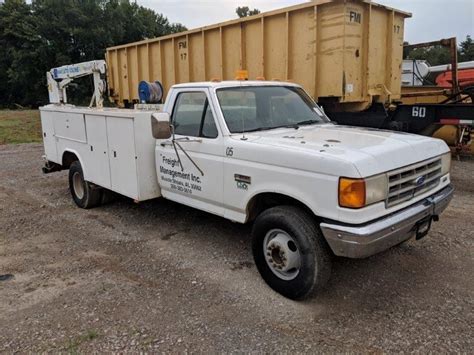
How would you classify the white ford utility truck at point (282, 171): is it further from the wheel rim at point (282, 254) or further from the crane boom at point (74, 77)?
the crane boom at point (74, 77)

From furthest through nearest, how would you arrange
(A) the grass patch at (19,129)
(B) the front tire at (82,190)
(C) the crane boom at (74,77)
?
(A) the grass patch at (19,129), (C) the crane boom at (74,77), (B) the front tire at (82,190)

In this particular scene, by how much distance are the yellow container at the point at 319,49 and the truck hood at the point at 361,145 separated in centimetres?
343

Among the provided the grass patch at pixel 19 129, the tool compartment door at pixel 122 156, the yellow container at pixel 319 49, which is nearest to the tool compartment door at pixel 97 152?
the tool compartment door at pixel 122 156

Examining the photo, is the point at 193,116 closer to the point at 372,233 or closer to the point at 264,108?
the point at 264,108

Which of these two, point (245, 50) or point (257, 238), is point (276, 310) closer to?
point (257, 238)

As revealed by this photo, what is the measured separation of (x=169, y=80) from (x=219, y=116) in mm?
7047

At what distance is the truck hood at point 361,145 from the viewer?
3389 millimetres

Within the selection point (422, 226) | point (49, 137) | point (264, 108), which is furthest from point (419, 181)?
point (49, 137)

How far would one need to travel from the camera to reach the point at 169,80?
11.1 meters

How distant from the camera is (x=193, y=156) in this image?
15.3 feet

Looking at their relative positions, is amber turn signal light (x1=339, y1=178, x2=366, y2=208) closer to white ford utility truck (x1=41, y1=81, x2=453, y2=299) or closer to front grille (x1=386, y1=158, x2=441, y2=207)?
white ford utility truck (x1=41, y1=81, x2=453, y2=299)

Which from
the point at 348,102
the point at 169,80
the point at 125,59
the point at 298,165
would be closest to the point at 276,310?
the point at 298,165

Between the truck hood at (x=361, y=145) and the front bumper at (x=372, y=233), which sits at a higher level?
the truck hood at (x=361, y=145)

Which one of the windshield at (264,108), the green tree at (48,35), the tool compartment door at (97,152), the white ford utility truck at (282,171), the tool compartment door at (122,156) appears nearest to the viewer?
the white ford utility truck at (282,171)
